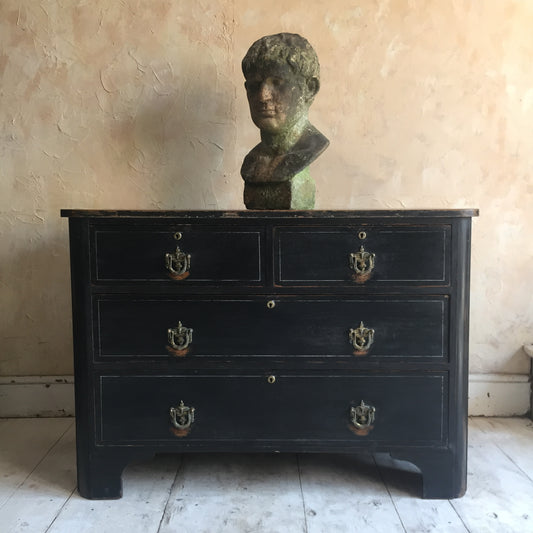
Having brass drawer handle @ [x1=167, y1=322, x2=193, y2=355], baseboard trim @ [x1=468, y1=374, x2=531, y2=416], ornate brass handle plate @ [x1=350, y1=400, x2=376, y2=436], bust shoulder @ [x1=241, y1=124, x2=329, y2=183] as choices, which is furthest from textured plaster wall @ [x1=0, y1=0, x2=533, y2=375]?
ornate brass handle plate @ [x1=350, y1=400, x2=376, y2=436]

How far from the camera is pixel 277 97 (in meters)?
2.08

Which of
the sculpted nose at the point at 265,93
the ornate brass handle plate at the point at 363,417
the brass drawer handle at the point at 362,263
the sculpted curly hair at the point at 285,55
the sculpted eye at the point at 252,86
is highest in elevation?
the sculpted curly hair at the point at 285,55

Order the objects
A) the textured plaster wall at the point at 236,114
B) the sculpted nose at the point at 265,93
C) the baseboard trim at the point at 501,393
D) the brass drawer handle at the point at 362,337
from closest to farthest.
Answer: the brass drawer handle at the point at 362,337 → the sculpted nose at the point at 265,93 → the textured plaster wall at the point at 236,114 → the baseboard trim at the point at 501,393

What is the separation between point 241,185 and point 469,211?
1072mm

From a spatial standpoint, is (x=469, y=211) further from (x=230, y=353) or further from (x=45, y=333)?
(x=45, y=333)

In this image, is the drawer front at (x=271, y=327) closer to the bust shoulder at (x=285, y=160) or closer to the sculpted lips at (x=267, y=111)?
the bust shoulder at (x=285, y=160)

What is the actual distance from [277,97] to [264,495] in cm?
134

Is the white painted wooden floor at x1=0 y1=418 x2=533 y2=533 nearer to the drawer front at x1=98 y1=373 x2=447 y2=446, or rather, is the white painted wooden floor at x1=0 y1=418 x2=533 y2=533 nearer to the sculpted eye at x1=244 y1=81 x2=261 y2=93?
the drawer front at x1=98 y1=373 x2=447 y2=446

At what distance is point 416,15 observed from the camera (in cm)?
258

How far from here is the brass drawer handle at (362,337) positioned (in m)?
1.93

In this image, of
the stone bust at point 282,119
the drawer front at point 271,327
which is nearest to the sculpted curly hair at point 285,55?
the stone bust at point 282,119

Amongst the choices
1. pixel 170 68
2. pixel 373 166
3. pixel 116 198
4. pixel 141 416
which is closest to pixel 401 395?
pixel 141 416

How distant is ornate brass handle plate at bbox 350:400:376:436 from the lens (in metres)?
1.95

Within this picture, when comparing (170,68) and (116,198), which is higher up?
(170,68)
